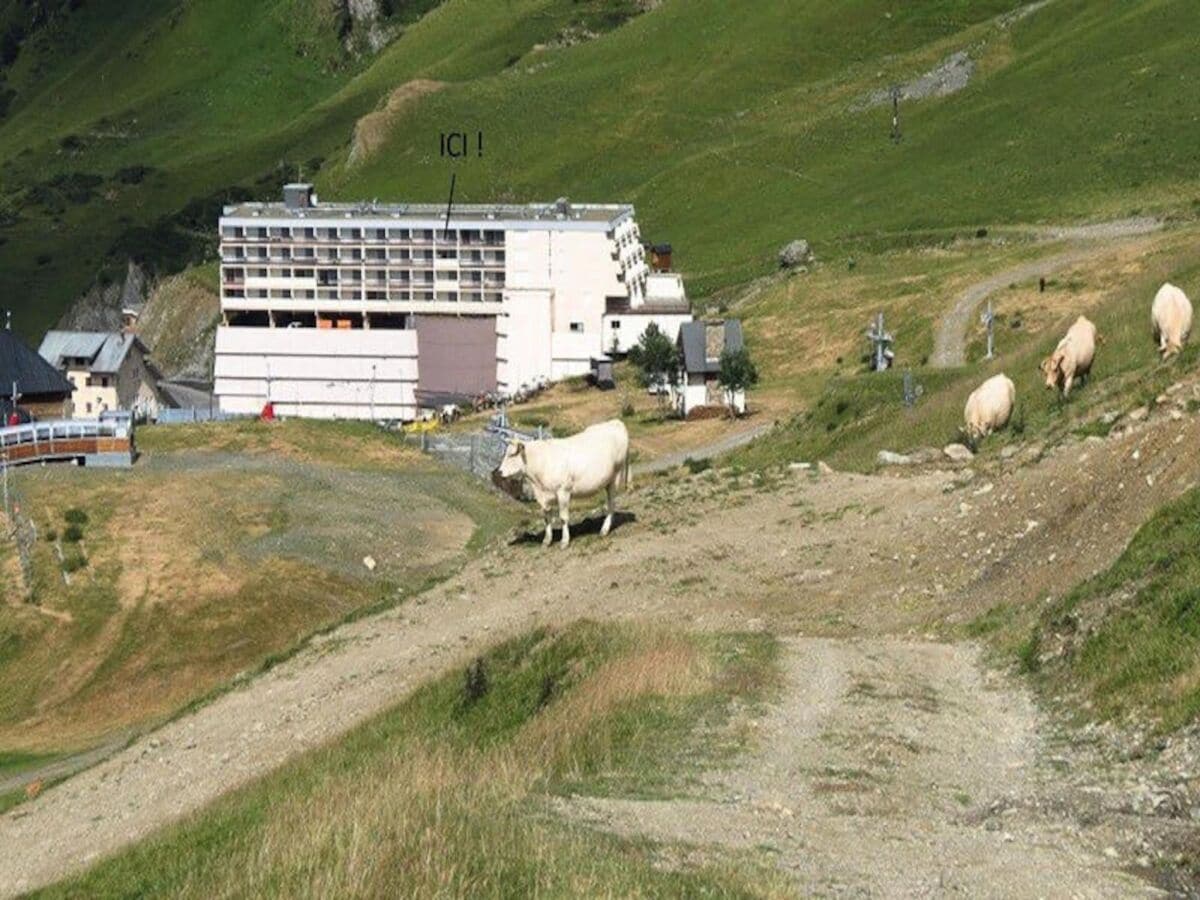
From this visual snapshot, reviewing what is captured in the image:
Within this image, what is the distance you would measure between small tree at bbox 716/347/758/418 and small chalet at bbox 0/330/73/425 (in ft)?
130

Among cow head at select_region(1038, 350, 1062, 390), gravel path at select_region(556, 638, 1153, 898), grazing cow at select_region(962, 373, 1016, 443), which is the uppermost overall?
cow head at select_region(1038, 350, 1062, 390)

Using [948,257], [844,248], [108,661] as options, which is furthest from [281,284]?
[108,661]

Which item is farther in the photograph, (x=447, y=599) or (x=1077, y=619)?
(x=447, y=599)

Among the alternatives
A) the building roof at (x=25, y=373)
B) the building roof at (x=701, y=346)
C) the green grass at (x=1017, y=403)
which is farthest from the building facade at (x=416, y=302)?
the green grass at (x=1017, y=403)

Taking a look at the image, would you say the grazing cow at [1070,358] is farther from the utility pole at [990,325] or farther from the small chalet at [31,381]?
the small chalet at [31,381]

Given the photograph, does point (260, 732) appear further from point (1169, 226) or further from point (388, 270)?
point (388, 270)

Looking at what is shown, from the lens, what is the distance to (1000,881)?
1745cm

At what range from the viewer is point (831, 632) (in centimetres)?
3341

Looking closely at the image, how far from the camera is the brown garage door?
140250 millimetres

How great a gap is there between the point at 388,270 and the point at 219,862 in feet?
434

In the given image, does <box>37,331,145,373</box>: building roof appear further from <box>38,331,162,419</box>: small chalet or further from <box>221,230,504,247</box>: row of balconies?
<box>221,230,504,247</box>: row of balconies

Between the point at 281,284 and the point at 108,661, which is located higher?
the point at 281,284

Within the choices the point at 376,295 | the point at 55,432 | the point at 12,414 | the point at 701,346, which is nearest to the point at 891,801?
the point at 55,432

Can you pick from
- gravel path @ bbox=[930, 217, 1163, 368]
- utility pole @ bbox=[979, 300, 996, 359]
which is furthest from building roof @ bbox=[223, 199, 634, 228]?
utility pole @ bbox=[979, 300, 996, 359]
